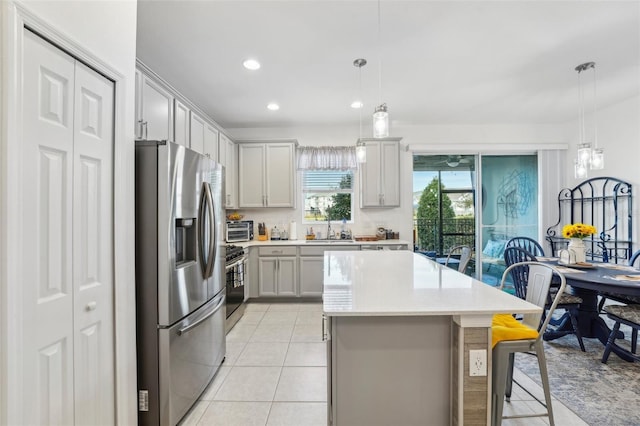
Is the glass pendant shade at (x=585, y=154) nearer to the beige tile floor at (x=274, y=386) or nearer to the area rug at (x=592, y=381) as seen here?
the area rug at (x=592, y=381)

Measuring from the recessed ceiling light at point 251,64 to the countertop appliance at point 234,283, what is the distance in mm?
1984

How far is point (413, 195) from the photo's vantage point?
16.1 feet

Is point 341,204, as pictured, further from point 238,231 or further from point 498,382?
point 498,382

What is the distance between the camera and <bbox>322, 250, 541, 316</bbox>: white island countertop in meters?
1.36

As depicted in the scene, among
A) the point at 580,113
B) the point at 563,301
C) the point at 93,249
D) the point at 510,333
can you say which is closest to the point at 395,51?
the point at 510,333

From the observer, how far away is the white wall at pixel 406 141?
4.80m

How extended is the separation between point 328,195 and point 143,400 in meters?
3.72

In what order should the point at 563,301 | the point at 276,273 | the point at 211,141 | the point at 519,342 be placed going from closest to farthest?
the point at 519,342 → the point at 563,301 → the point at 211,141 → the point at 276,273

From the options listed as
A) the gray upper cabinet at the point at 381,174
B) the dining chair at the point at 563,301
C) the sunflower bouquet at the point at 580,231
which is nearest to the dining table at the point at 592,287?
the dining chair at the point at 563,301

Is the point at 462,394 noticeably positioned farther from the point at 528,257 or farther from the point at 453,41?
the point at 453,41

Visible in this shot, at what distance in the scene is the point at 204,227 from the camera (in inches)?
82.4

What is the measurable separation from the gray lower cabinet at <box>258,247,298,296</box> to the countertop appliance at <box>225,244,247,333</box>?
38 centimetres

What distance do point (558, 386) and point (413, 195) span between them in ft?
10.3

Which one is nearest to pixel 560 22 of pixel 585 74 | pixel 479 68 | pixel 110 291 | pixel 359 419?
pixel 479 68
